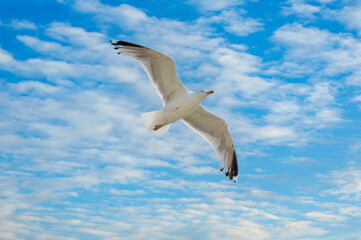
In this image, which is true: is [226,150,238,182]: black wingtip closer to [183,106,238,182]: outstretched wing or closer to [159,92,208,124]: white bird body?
[183,106,238,182]: outstretched wing

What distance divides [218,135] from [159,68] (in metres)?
3.05

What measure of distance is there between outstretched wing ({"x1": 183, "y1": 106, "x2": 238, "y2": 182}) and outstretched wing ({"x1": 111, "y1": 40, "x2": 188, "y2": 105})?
1.22 m

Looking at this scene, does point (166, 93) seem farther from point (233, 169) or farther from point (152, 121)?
point (233, 169)

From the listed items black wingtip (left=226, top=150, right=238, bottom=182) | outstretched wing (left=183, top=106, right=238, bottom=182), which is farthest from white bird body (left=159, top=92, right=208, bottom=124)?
black wingtip (left=226, top=150, right=238, bottom=182)

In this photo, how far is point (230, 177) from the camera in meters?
13.2

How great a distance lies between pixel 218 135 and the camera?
1292 cm

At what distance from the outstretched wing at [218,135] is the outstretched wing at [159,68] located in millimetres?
1216

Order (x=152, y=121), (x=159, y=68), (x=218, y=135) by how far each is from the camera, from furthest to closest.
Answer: (x=218, y=135)
(x=152, y=121)
(x=159, y=68)

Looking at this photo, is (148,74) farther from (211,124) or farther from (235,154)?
(235,154)

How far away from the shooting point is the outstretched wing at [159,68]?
1088cm

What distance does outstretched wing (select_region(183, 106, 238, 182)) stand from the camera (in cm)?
1255

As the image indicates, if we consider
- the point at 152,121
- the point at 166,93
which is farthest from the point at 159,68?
the point at 152,121

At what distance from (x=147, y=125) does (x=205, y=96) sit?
1713 mm

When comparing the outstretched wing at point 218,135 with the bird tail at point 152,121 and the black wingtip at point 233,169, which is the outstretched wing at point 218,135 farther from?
the bird tail at point 152,121
